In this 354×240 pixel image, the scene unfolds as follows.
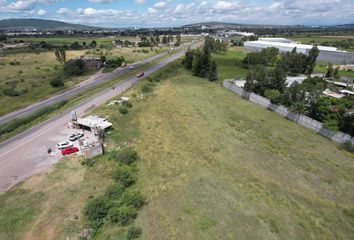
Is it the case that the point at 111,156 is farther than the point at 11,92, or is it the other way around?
the point at 11,92

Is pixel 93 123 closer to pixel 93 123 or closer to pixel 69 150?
pixel 93 123

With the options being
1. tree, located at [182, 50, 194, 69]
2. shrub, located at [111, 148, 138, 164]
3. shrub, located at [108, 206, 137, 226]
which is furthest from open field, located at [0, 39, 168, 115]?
shrub, located at [108, 206, 137, 226]

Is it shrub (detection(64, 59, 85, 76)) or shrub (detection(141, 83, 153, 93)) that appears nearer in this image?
shrub (detection(141, 83, 153, 93))

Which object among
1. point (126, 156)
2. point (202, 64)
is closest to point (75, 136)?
point (126, 156)

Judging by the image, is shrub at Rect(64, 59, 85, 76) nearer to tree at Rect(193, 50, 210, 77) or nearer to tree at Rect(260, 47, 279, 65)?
tree at Rect(193, 50, 210, 77)

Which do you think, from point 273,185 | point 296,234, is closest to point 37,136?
point 273,185

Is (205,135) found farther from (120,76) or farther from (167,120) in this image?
(120,76)
